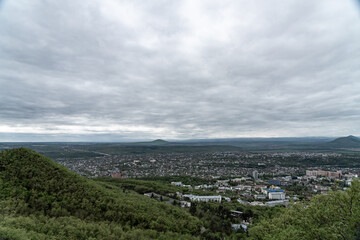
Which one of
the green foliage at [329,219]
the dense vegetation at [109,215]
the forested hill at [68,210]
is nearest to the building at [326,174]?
the dense vegetation at [109,215]

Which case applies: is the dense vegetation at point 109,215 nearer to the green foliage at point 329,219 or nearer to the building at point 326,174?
the green foliage at point 329,219

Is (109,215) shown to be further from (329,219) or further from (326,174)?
(326,174)

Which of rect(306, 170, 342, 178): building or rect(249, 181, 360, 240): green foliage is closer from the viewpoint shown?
rect(249, 181, 360, 240): green foliage

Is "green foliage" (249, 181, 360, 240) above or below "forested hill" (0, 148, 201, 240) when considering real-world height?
above

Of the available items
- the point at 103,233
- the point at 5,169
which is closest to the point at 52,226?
the point at 103,233

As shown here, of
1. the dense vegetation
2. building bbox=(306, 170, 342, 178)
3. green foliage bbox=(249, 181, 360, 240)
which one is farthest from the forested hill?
building bbox=(306, 170, 342, 178)

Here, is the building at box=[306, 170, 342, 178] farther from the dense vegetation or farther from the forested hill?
the forested hill

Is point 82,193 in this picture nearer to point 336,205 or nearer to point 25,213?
point 25,213

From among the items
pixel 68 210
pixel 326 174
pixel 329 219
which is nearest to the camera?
pixel 329 219

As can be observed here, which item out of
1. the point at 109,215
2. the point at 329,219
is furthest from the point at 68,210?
the point at 329,219
